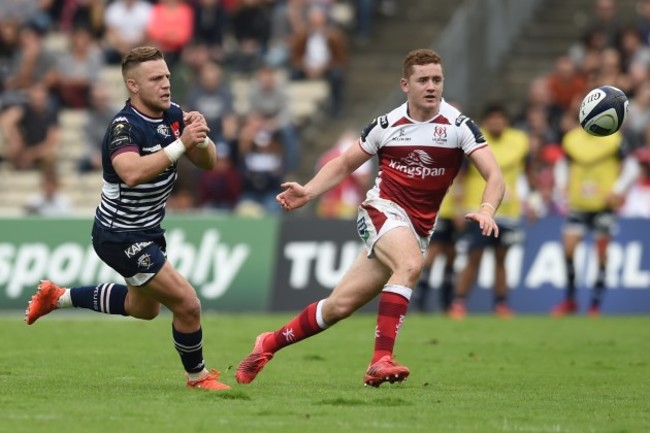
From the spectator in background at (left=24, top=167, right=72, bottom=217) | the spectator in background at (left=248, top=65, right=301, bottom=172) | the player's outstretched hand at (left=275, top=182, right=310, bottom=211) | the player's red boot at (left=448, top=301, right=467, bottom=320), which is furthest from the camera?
the spectator in background at (left=248, top=65, right=301, bottom=172)

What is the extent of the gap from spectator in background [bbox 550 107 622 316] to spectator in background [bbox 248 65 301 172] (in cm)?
591

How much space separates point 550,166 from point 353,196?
118 inches

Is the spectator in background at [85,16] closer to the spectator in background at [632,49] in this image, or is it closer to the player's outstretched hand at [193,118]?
the spectator in background at [632,49]

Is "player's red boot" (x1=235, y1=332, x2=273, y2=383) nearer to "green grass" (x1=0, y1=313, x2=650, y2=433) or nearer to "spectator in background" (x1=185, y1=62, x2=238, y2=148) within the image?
"green grass" (x1=0, y1=313, x2=650, y2=433)

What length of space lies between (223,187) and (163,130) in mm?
13704

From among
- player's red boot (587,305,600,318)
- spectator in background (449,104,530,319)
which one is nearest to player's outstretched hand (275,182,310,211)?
spectator in background (449,104,530,319)

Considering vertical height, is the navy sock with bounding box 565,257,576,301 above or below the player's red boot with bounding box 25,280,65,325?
above

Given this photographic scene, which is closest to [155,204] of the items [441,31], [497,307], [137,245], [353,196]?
[137,245]

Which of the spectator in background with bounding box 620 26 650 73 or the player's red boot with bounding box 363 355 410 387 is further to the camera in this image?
the spectator in background with bounding box 620 26 650 73

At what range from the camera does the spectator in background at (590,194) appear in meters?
20.8

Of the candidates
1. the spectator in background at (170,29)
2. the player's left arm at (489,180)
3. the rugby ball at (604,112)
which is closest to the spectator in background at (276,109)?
the spectator in background at (170,29)

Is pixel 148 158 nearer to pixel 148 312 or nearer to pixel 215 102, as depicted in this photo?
pixel 148 312

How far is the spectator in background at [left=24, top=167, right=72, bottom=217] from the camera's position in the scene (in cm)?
2444

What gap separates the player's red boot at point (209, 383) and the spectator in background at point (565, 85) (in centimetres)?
1493
